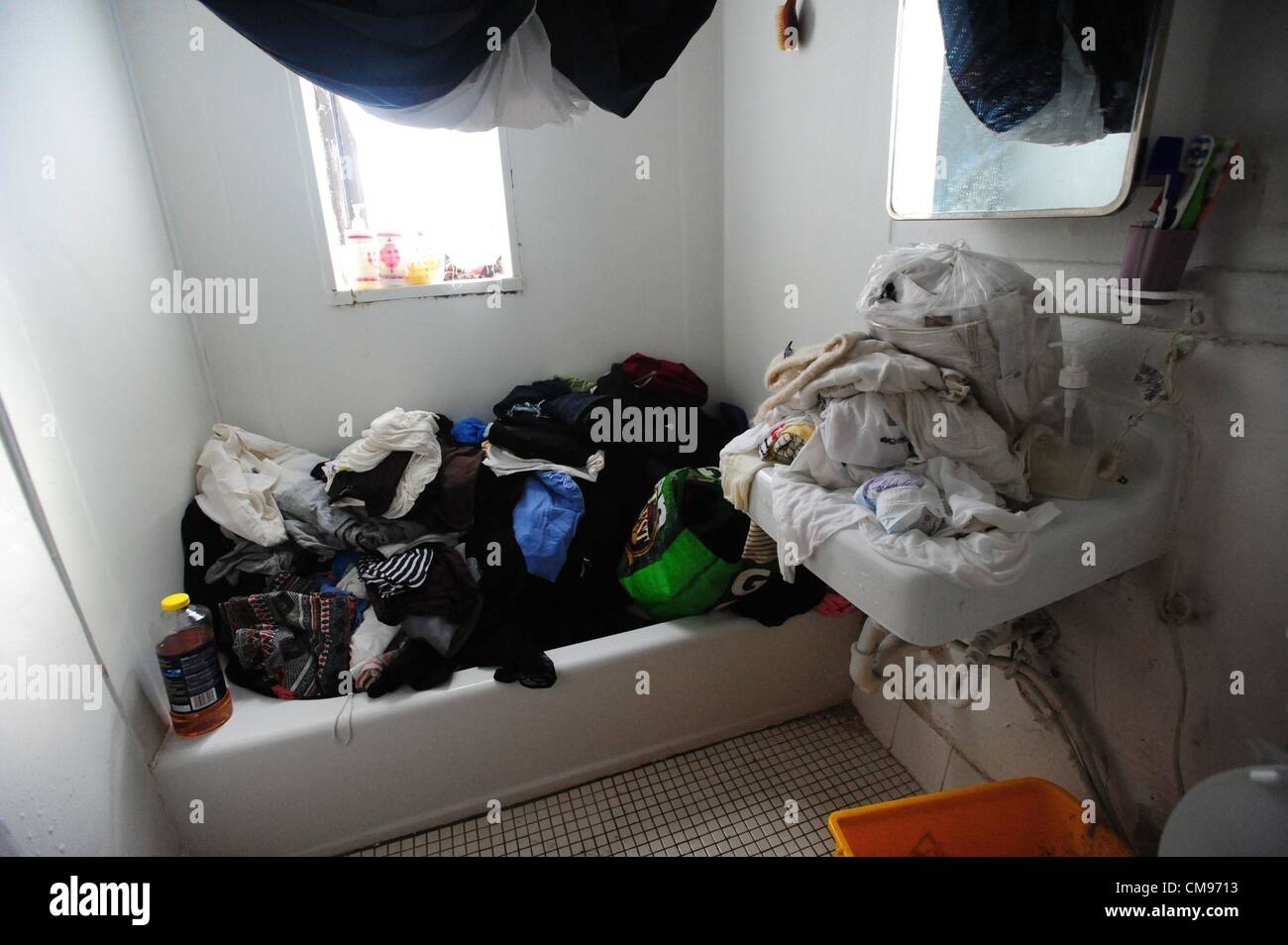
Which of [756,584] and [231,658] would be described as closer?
[231,658]

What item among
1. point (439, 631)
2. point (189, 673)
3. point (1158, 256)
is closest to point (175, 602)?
point (189, 673)

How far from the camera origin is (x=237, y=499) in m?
1.54

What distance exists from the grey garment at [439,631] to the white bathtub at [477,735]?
77mm

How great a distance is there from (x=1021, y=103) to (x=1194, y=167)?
0.32 metres

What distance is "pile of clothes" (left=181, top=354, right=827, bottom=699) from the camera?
1.43m

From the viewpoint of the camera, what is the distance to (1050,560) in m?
0.85

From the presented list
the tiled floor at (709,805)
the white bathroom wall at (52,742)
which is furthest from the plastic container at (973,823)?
the white bathroom wall at (52,742)

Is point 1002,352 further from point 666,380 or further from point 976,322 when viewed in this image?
point 666,380

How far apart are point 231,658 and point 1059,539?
1.68m

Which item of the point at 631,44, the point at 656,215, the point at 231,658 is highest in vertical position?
the point at 631,44

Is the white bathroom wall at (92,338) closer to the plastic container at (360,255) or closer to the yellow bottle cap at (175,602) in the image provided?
the yellow bottle cap at (175,602)

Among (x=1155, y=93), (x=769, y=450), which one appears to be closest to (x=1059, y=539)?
(x=769, y=450)

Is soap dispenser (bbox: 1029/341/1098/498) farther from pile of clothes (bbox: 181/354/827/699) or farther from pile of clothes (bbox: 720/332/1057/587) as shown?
pile of clothes (bbox: 181/354/827/699)
